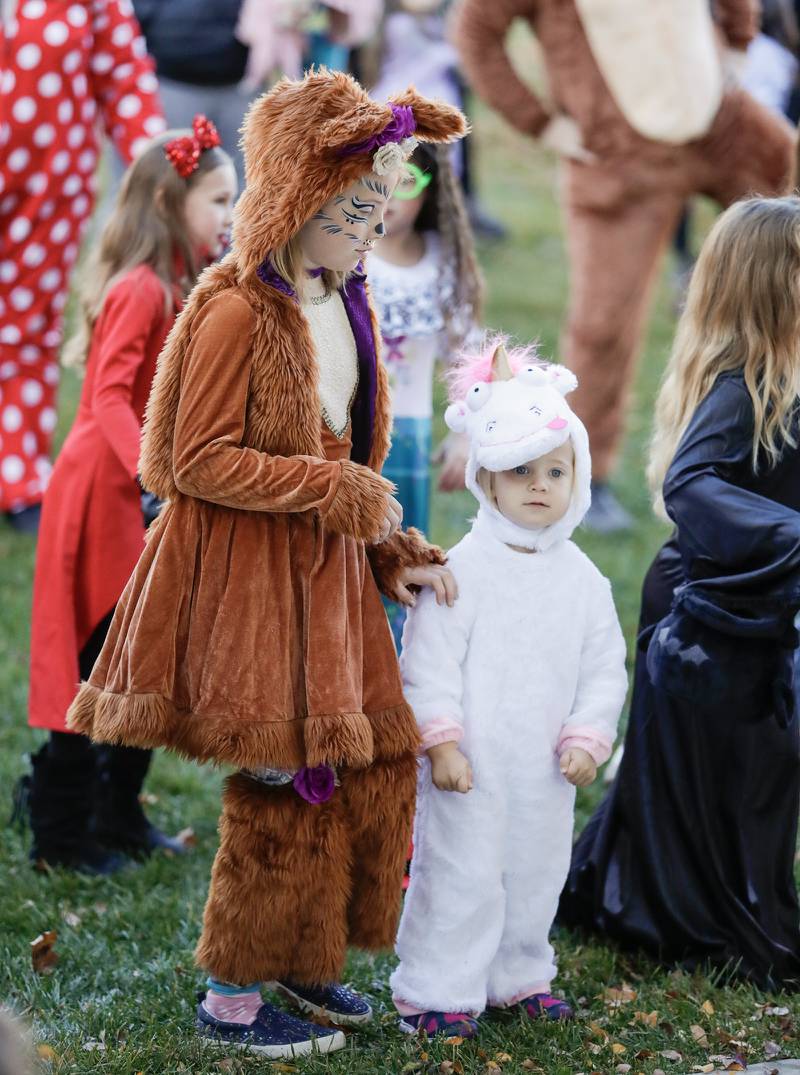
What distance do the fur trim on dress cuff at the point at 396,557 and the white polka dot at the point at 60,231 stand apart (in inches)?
131

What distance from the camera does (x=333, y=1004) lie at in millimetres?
3352

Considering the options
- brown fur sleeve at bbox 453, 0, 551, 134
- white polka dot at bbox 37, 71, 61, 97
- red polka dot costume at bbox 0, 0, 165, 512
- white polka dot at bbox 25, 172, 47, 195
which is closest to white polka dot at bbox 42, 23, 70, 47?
red polka dot costume at bbox 0, 0, 165, 512

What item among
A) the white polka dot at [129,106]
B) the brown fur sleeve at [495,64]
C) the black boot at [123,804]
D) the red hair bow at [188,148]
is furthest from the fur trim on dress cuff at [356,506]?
the brown fur sleeve at [495,64]

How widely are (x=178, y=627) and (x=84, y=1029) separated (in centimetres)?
97

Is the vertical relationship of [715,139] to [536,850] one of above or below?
above

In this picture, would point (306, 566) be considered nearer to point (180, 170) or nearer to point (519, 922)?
point (519, 922)

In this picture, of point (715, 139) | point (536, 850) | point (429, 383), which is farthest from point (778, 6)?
point (536, 850)

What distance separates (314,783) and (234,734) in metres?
0.24

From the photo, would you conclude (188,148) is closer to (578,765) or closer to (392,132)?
(392,132)

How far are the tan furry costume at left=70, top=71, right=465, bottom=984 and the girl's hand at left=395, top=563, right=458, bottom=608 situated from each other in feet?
0.42

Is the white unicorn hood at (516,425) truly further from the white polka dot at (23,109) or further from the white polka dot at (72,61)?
the white polka dot at (23,109)

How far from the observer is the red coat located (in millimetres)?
3750

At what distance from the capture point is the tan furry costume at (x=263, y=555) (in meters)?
2.87

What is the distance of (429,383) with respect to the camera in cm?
454
